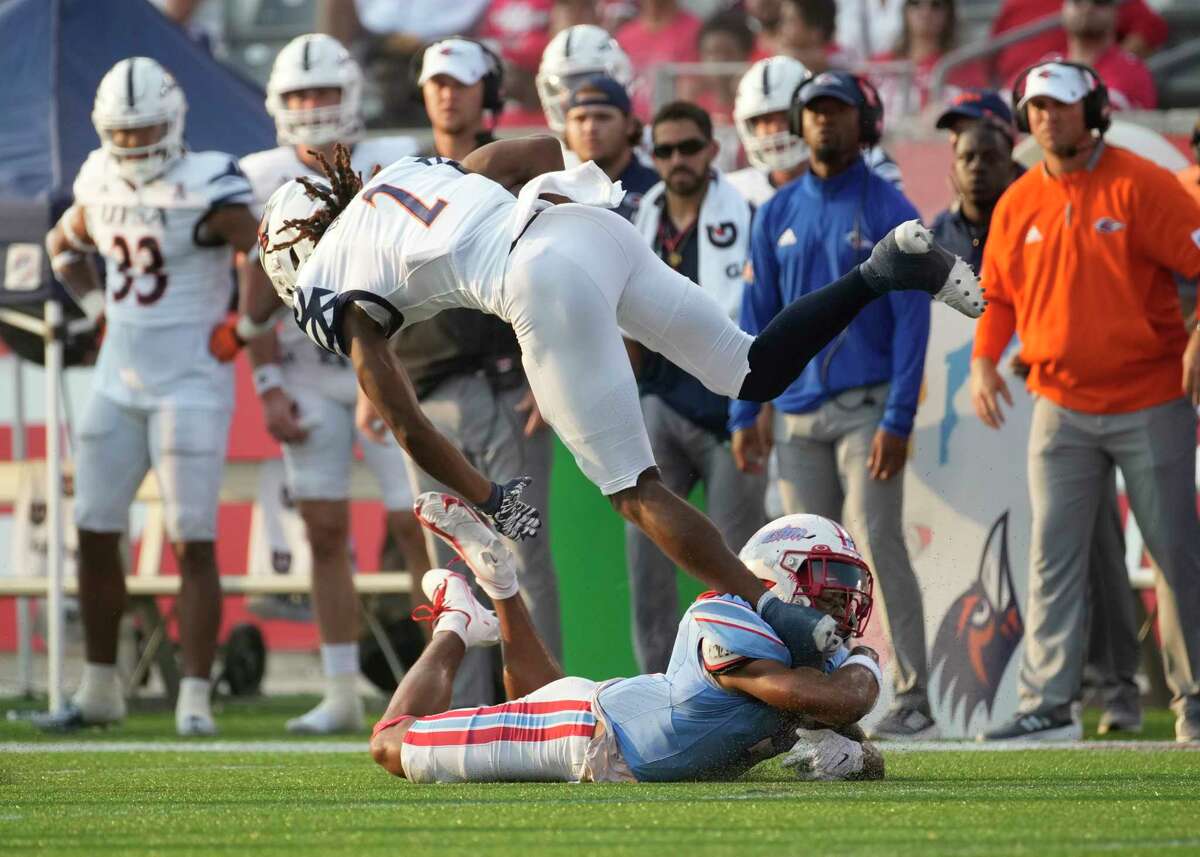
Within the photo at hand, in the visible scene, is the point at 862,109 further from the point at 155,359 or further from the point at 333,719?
the point at 333,719

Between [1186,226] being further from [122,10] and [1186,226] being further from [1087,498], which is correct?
[122,10]

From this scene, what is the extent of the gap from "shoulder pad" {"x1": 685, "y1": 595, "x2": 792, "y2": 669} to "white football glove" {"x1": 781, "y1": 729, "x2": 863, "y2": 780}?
33 cm

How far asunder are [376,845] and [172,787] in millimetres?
1618

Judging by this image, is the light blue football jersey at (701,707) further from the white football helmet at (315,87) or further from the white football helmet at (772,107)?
the white football helmet at (315,87)

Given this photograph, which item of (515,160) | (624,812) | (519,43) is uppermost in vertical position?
(519,43)

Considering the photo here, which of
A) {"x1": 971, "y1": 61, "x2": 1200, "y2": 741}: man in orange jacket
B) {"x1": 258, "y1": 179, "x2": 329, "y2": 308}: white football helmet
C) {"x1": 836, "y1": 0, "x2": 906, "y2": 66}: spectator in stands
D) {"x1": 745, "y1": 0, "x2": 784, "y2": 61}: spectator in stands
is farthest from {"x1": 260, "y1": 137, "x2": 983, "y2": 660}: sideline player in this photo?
{"x1": 836, "y1": 0, "x2": 906, "y2": 66}: spectator in stands

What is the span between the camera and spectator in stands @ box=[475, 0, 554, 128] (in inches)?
490

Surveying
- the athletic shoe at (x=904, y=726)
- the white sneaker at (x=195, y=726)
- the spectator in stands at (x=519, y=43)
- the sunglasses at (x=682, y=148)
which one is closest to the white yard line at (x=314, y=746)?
the athletic shoe at (x=904, y=726)

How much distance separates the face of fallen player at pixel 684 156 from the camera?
765 centimetres

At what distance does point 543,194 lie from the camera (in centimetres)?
550

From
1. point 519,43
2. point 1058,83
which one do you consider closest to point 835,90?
point 1058,83

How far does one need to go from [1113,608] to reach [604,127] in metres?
2.66

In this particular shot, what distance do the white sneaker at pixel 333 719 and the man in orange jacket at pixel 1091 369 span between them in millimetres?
2636

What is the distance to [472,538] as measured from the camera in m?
5.81
